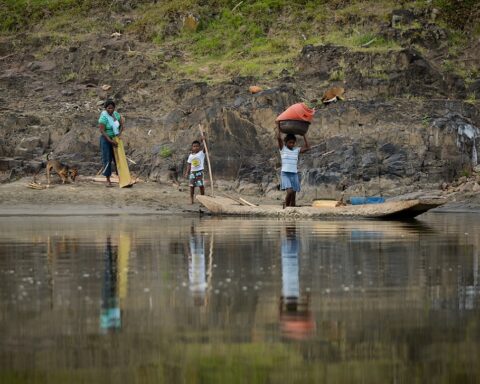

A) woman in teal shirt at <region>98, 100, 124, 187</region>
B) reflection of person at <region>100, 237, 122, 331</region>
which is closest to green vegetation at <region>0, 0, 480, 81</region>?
woman in teal shirt at <region>98, 100, 124, 187</region>

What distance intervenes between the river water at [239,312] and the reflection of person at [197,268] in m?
0.02

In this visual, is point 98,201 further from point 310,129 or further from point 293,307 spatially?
point 293,307

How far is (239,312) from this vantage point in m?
7.43

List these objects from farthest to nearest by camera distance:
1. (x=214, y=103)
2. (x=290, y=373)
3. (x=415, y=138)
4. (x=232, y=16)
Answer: (x=232, y=16) < (x=214, y=103) < (x=415, y=138) < (x=290, y=373)

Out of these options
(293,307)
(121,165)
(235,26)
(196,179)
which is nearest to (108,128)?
(121,165)

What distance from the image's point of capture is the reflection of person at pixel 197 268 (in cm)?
845

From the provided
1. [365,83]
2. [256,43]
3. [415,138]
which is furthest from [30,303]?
[256,43]

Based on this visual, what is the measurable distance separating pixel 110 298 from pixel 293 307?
1.48 metres

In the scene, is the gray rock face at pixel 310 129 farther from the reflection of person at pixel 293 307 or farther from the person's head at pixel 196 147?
the reflection of person at pixel 293 307

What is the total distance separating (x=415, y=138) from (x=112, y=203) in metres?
7.44

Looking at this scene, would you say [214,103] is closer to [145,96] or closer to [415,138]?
[145,96]

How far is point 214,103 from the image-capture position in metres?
26.8

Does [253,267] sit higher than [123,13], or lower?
lower

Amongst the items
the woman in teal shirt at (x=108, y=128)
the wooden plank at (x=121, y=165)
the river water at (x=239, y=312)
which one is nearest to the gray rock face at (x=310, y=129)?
the wooden plank at (x=121, y=165)
